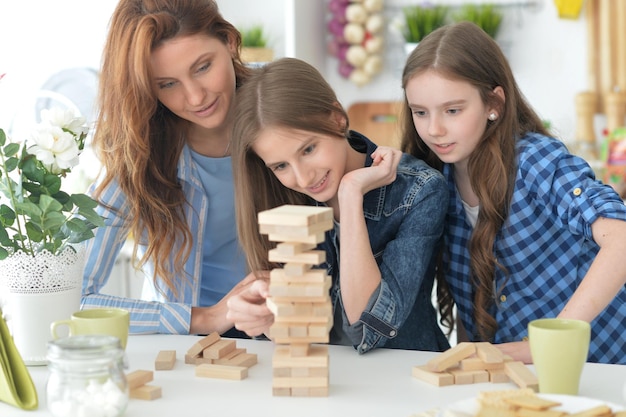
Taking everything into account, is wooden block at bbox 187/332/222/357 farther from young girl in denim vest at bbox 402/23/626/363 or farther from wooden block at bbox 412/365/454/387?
young girl in denim vest at bbox 402/23/626/363

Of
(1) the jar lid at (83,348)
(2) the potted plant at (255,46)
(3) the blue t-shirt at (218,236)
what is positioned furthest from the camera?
(2) the potted plant at (255,46)

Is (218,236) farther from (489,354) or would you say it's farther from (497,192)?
(489,354)

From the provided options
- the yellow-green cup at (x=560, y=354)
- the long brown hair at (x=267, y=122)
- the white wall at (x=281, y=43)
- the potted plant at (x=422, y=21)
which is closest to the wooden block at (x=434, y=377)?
the yellow-green cup at (x=560, y=354)

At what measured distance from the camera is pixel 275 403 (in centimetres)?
118

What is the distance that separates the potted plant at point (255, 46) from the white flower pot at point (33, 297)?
1827mm

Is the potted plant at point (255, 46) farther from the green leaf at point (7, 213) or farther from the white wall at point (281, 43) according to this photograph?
the green leaf at point (7, 213)

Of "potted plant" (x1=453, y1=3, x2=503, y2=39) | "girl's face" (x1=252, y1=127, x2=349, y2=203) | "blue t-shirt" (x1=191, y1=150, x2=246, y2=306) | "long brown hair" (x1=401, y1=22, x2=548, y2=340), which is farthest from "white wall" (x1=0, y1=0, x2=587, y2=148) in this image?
"girl's face" (x1=252, y1=127, x2=349, y2=203)

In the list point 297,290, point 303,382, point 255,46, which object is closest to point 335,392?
point 303,382

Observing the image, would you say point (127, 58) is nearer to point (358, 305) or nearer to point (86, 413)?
point (358, 305)

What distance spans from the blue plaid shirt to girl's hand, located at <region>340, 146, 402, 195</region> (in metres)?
0.24

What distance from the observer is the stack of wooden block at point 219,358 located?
1.28 meters

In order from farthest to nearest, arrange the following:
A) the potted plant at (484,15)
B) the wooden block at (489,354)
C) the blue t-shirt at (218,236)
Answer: the potted plant at (484,15)
the blue t-shirt at (218,236)
the wooden block at (489,354)

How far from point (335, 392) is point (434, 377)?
14 centimetres

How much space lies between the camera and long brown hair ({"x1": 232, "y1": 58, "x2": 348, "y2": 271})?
5.13 ft
